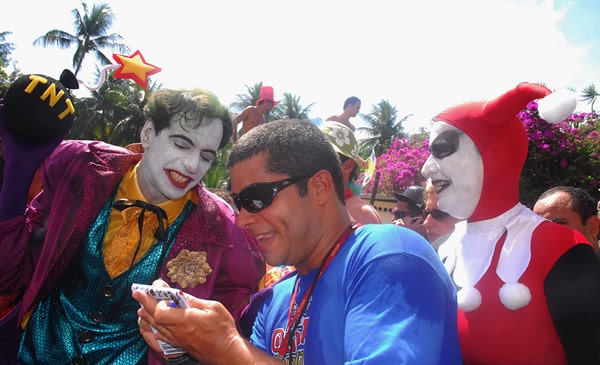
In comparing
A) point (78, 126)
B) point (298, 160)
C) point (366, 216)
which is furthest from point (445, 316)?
point (78, 126)

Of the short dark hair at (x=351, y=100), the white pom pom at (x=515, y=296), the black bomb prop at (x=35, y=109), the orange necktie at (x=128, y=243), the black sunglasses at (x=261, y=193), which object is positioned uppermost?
the short dark hair at (x=351, y=100)

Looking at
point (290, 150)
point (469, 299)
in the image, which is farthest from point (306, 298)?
point (469, 299)

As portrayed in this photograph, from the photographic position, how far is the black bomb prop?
1966 mm

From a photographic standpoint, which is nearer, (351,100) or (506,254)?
(506,254)

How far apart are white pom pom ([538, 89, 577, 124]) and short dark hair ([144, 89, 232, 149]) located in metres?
1.58

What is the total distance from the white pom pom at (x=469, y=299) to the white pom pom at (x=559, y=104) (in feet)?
2.74

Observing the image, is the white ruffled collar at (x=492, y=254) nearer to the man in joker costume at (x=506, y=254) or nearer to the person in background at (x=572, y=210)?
the man in joker costume at (x=506, y=254)

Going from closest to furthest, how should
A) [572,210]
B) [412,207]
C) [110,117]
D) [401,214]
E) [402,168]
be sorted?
[572,210] → [412,207] → [401,214] → [402,168] → [110,117]

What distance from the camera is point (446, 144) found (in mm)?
2135

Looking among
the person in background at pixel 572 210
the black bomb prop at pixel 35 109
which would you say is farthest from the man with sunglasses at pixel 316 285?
the person in background at pixel 572 210

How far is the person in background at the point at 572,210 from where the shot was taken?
3078 mm

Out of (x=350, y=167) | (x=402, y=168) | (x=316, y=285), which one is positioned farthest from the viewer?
(x=402, y=168)

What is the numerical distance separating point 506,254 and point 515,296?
0.20m

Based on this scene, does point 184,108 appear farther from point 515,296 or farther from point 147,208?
point 515,296
